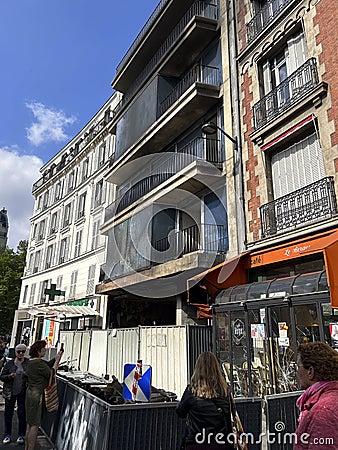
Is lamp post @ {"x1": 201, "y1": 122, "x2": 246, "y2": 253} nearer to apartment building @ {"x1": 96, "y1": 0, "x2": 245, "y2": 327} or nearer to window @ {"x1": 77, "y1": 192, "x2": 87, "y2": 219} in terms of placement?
apartment building @ {"x1": 96, "y1": 0, "x2": 245, "y2": 327}

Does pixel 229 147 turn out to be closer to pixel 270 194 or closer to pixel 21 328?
pixel 270 194

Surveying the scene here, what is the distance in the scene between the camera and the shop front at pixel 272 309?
24.5ft

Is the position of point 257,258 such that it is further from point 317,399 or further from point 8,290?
point 8,290

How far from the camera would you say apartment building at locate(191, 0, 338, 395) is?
7.97 meters

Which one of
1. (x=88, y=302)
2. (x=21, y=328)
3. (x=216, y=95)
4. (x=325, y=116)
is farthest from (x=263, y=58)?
(x=21, y=328)

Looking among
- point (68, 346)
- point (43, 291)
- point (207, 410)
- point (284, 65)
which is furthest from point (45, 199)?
point (207, 410)

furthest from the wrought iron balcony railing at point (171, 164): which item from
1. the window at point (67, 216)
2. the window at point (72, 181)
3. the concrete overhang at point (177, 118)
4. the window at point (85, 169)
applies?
the window at point (72, 181)

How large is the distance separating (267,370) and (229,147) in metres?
6.97

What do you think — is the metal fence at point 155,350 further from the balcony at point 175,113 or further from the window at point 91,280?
the window at point 91,280

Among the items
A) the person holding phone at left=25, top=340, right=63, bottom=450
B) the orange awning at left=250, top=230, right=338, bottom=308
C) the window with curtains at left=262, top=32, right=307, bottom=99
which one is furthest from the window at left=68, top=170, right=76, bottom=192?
the person holding phone at left=25, top=340, right=63, bottom=450

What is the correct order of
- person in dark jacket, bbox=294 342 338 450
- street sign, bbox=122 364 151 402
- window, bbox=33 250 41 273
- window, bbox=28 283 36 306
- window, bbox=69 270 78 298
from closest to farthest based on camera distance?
1. person in dark jacket, bbox=294 342 338 450
2. street sign, bbox=122 364 151 402
3. window, bbox=69 270 78 298
4. window, bbox=28 283 36 306
5. window, bbox=33 250 41 273

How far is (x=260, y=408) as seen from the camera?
13.6 feet

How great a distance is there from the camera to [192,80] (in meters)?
14.8

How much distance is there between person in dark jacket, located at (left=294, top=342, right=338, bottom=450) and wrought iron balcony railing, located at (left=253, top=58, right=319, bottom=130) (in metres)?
8.28
